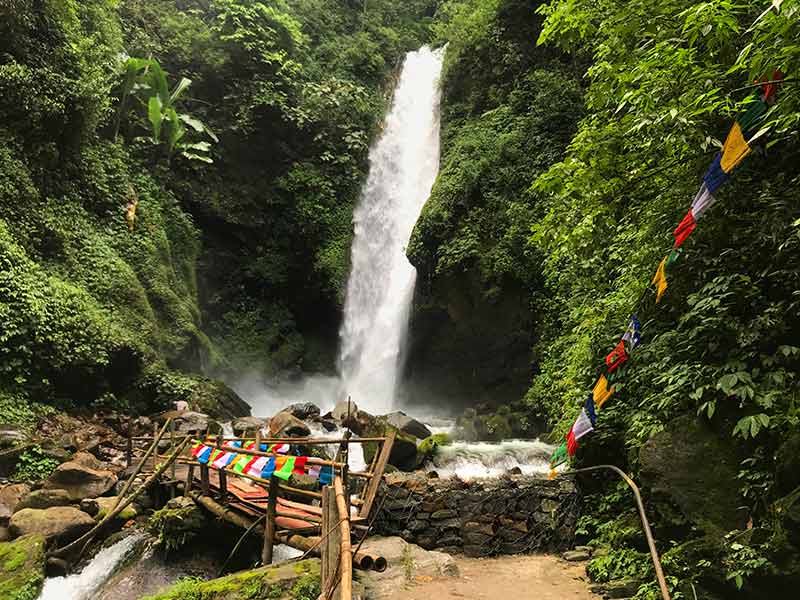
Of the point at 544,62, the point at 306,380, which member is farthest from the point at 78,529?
the point at 544,62

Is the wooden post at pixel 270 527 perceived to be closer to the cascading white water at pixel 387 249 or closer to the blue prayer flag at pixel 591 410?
the blue prayer flag at pixel 591 410

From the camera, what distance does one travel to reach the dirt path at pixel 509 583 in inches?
193

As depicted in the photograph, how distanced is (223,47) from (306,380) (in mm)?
12227

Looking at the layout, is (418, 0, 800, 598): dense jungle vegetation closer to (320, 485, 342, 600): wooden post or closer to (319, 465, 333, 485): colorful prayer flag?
(320, 485, 342, 600): wooden post

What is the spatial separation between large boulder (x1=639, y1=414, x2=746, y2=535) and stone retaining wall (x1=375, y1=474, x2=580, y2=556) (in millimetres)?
2446

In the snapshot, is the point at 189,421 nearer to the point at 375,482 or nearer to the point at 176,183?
the point at 375,482

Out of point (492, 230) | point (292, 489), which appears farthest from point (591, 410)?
point (492, 230)

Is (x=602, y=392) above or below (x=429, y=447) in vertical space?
below

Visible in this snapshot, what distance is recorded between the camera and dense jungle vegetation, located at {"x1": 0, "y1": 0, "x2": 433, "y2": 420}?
10.5 meters

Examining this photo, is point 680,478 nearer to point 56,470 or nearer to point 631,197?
point 631,197

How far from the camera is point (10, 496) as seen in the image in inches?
278

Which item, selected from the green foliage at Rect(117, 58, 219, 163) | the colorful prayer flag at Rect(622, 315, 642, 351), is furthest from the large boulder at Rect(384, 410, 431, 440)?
the green foliage at Rect(117, 58, 219, 163)

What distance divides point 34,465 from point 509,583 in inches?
287

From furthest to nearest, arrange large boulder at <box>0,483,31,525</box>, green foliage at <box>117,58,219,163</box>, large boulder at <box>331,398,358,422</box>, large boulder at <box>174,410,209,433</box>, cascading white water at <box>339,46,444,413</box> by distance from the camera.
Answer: cascading white water at <box>339,46,444,413</box> → green foliage at <box>117,58,219,163</box> → large boulder at <box>331,398,358,422</box> → large boulder at <box>174,410,209,433</box> → large boulder at <box>0,483,31,525</box>
